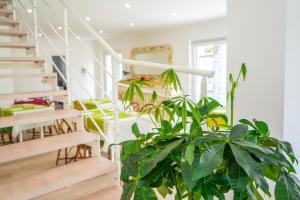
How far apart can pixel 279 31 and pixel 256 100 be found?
0.39 meters

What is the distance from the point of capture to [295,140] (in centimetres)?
149

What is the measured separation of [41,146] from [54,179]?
32cm

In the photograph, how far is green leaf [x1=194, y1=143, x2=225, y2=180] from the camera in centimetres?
77

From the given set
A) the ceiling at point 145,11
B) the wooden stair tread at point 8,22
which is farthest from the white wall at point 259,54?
the ceiling at point 145,11

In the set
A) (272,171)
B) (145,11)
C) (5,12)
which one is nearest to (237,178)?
(272,171)

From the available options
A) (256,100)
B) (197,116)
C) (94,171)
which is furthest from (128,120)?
(197,116)

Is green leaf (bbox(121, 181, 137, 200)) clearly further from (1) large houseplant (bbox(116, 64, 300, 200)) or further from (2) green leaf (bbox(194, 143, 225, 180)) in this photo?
(2) green leaf (bbox(194, 143, 225, 180))

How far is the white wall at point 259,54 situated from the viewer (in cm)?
140

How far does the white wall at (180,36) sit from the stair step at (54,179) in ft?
16.5

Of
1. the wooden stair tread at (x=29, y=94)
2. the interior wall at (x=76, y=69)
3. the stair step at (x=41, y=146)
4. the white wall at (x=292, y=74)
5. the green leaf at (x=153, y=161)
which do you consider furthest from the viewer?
the interior wall at (x=76, y=69)

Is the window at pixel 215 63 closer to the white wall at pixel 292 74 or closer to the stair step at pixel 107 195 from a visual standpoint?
the stair step at pixel 107 195

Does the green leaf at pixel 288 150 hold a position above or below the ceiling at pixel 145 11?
below

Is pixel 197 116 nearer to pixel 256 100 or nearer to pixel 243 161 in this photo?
pixel 243 161

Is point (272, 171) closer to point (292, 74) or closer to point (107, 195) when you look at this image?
point (292, 74)
